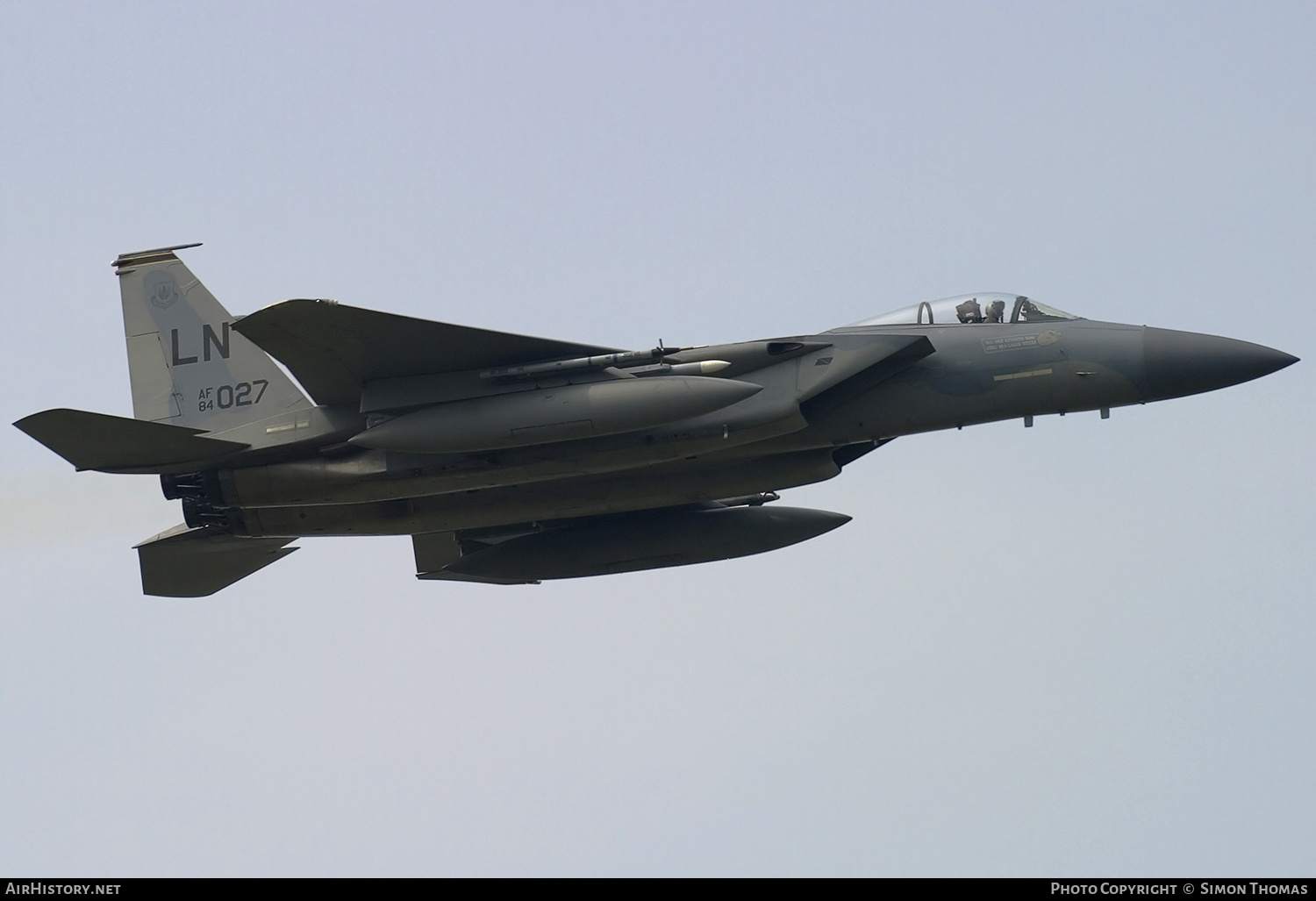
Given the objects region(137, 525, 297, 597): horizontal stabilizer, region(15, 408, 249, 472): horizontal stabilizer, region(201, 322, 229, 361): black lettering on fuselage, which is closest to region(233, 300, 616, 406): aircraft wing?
region(15, 408, 249, 472): horizontal stabilizer

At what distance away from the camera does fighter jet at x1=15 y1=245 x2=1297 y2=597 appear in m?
16.8

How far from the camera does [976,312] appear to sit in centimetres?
1786

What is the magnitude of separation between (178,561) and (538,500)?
16.9 ft

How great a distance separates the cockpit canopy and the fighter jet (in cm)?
3

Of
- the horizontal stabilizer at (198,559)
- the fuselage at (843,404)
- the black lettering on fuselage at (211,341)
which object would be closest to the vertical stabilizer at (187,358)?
the black lettering on fuselage at (211,341)

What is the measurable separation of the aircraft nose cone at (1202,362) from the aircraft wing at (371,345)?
6132mm

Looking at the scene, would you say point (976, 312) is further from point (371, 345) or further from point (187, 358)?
point (187, 358)

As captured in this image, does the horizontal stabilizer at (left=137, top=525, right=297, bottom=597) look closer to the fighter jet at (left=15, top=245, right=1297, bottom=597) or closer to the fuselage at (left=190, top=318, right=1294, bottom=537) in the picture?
the fighter jet at (left=15, top=245, right=1297, bottom=597)

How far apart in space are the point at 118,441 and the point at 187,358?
8.28 feet

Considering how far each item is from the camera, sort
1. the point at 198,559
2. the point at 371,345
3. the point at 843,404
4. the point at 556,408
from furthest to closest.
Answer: the point at 198,559, the point at 843,404, the point at 371,345, the point at 556,408

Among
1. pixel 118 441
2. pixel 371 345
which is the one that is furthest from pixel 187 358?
pixel 371 345

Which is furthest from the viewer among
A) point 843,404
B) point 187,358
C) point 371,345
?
point 187,358

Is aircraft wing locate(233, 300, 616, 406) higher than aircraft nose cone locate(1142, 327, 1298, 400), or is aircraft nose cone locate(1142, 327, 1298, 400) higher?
aircraft wing locate(233, 300, 616, 406)

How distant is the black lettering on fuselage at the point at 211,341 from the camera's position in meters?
19.7
